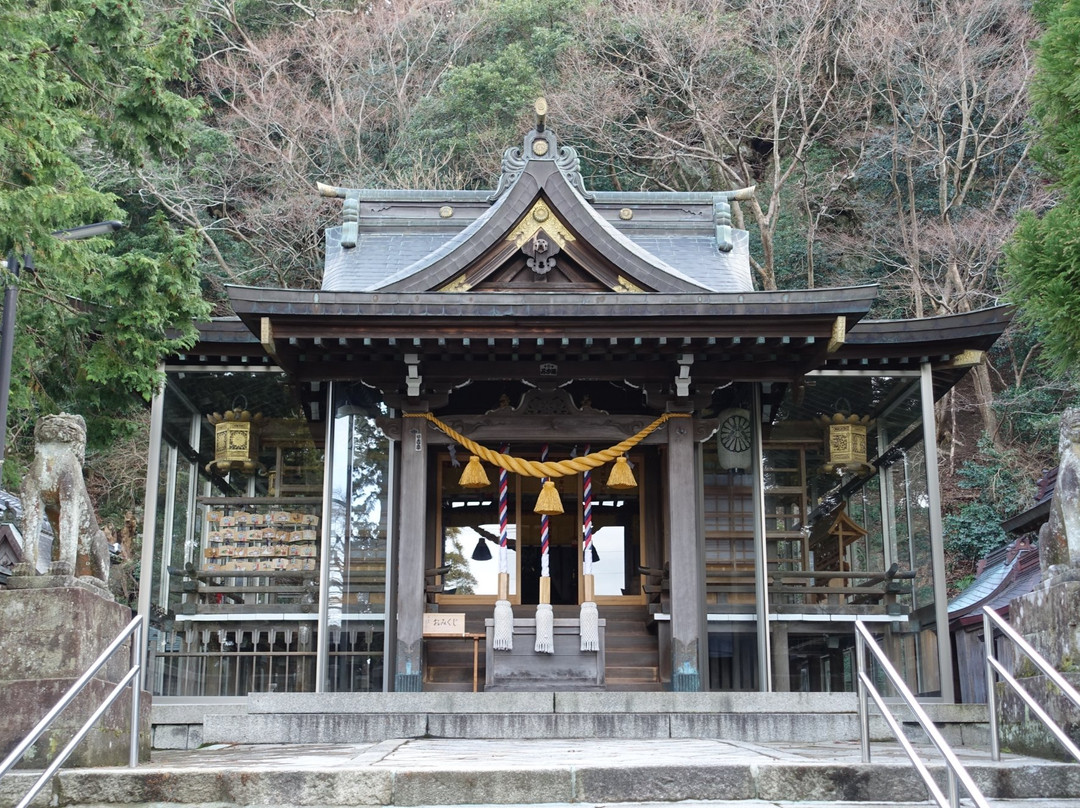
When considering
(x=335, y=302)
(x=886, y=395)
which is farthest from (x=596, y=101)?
(x=335, y=302)

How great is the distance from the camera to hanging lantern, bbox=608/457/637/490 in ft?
38.6

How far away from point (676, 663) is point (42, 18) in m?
8.17

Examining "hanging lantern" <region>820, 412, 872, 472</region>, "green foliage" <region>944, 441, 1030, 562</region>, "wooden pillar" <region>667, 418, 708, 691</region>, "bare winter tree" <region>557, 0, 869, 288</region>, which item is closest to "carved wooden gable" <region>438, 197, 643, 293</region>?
"wooden pillar" <region>667, 418, 708, 691</region>

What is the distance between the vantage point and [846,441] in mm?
12633

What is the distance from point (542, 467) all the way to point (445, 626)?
1.88 metres

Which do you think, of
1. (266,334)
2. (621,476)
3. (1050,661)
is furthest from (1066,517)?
(266,334)

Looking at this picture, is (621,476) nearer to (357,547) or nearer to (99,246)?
(357,547)

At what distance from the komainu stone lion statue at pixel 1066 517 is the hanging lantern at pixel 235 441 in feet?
28.0

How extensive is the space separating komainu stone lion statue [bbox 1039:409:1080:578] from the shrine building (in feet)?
13.0

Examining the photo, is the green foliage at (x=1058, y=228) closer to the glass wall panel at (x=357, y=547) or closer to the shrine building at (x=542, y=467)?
the shrine building at (x=542, y=467)

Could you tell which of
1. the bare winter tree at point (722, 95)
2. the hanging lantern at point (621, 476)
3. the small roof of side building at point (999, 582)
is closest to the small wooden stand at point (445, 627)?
the hanging lantern at point (621, 476)

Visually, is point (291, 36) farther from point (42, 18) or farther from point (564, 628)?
point (564, 628)

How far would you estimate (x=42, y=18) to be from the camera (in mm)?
10000

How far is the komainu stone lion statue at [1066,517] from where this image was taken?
6.52m
